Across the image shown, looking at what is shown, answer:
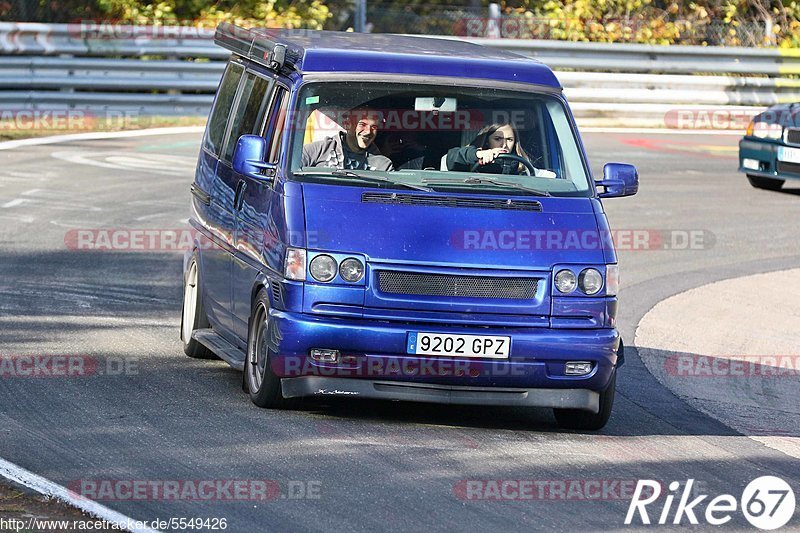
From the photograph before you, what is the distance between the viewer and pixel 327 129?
28.3 feet

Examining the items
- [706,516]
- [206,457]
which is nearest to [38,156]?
[206,457]

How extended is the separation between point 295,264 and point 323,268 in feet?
0.49

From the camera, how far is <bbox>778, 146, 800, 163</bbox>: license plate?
64.8 feet

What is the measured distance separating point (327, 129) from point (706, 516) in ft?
10.5

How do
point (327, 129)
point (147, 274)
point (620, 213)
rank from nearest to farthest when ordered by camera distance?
point (327, 129)
point (147, 274)
point (620, 213)

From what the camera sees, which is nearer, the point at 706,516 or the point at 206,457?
the point at 706,516

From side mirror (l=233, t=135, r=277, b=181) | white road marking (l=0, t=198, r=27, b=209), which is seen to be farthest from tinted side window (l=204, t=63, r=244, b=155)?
white road marking (l=0, t=198, r=27, b=209)

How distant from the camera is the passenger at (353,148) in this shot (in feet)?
27.9

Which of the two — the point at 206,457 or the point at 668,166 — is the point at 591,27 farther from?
the point at 206,457

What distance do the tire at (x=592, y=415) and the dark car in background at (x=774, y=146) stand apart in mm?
12268

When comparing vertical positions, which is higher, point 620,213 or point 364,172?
point 364,172

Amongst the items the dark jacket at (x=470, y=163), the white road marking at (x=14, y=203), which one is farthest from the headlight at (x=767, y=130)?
the dark jacket at (x=470, y=163)

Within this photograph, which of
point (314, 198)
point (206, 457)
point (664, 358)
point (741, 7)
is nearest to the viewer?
point (206, 457)

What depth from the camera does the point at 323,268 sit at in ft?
25.5
